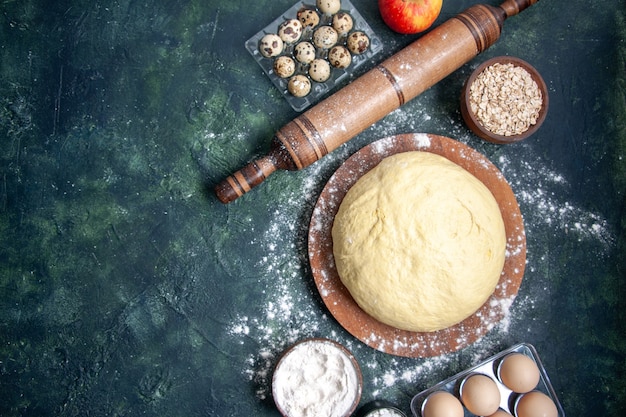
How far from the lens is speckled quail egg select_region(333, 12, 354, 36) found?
A: 2018 mm

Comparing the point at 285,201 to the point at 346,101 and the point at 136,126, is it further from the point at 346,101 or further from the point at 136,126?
the point at 136,126

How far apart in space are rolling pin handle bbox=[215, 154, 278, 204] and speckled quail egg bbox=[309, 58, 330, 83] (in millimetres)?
370

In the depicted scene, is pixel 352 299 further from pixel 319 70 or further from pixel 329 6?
pixel 329 6

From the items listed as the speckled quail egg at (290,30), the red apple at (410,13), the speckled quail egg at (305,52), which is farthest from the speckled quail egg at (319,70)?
the red apple at (410,13)

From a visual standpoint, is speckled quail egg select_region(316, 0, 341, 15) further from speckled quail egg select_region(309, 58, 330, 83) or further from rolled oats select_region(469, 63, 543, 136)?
rolled oats select_region(469, 63, 543, 136)

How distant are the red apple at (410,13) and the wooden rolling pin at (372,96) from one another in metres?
0.05

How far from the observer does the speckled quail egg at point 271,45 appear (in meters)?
2.01

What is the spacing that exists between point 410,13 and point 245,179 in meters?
0.82

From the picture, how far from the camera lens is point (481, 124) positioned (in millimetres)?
1926

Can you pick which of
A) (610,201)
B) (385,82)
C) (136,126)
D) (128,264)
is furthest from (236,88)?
(610,201)

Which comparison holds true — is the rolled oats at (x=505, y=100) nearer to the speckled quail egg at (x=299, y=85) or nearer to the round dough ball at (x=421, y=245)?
the round dough ball at (x=421, y=245)

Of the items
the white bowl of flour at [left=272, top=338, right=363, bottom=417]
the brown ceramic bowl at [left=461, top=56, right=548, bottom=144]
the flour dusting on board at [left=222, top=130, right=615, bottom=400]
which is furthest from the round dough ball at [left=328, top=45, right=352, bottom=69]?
the white bowl of flour at [left=272, top=338, right=363, bottom=417]

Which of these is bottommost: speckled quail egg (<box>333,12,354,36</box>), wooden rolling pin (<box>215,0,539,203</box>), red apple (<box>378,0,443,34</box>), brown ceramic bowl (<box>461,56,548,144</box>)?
brown ceramic bowl (<box>461,56,548,144</box>)

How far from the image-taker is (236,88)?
2.07 m
